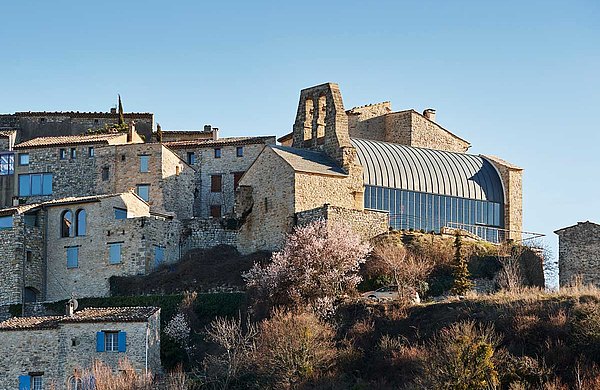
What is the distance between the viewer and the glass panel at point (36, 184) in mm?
81000

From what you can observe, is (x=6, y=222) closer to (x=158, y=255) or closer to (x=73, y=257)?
(x=73, y=257)

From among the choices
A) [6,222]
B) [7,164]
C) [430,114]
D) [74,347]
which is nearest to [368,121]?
[430,114]

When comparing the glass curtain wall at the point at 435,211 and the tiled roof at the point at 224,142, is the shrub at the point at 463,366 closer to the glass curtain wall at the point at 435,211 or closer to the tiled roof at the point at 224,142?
the glass curtain wall at the point at 435,211

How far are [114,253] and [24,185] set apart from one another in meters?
12.1

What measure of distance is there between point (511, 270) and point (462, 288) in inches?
156

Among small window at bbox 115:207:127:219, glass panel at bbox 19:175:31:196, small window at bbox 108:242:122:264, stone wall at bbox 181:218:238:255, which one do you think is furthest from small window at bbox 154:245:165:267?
glass panel at bbox 19:175:31:196

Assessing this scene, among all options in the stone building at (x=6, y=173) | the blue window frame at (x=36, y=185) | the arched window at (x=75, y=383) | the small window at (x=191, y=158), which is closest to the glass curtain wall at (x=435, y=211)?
the small window at (x=191, y=158)

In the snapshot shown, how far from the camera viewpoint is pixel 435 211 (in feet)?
250

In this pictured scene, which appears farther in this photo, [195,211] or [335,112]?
[195,211]

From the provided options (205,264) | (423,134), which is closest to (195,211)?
(205,264)

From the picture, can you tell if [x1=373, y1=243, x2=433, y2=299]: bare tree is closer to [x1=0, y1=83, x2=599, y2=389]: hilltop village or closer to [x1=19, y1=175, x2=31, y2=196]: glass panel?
[x1=0, y1=83, x2=599, y2=389]: hilltop village

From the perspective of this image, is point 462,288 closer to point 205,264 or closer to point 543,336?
point 543,336

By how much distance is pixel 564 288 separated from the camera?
203 feet

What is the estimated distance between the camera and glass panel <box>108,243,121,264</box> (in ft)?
235
